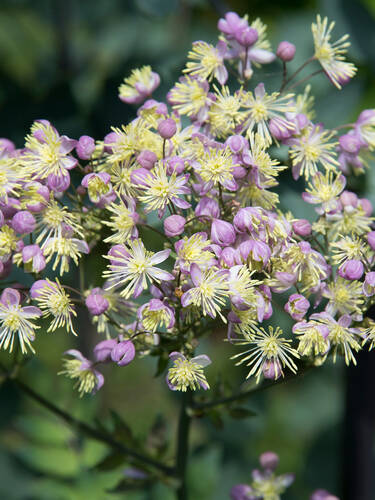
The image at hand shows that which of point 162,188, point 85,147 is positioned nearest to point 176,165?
point 162,188

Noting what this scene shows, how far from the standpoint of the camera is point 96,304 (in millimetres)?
903

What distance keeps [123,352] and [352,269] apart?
320 mm

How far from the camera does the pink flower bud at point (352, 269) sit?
35.1 inches

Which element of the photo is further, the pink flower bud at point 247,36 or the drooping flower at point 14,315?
the pink flower bud at point 247,36

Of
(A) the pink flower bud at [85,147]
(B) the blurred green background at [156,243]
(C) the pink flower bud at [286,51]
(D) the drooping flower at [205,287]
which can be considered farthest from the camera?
(B) the blurred green background at [156,243]

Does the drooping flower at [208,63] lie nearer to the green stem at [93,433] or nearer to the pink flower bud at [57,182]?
the pink flower bud at [57,182]

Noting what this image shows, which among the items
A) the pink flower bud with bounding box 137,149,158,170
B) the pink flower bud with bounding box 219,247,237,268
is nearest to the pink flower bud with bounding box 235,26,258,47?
the pink flower bud with bounding box 137,149,158,170

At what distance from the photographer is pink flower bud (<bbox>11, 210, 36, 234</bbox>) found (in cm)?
90

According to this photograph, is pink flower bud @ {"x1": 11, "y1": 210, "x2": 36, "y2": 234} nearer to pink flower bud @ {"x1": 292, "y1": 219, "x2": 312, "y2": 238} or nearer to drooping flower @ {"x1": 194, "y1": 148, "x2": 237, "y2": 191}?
drooping flower @ {"x1": 194, "y1": 148, "x2": 237, "y2": 191}

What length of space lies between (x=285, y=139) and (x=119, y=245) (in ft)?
0.99

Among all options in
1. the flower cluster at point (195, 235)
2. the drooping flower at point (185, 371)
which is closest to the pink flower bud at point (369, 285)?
the flower cluster at point (195, 235)

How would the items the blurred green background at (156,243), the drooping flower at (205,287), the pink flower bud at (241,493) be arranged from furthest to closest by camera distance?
1. the blurred green background at (156,243)
2. the pink flower bud at (241,493)
3. the drooping flower at (205,287)

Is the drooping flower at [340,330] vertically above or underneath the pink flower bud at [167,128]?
underneath

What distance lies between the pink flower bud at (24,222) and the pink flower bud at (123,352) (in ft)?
0.64
